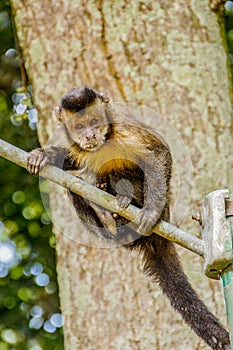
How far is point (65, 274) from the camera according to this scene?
5.02m

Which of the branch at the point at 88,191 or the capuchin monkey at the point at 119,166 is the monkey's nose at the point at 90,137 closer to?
the capuchin monkey at the point at 119,166

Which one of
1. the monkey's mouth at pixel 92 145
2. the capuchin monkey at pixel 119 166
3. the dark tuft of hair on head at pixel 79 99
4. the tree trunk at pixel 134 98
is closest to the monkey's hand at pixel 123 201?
the capuchin monkey at pixel 119 166

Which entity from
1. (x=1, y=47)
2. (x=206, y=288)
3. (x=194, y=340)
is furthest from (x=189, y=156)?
(x=1, y=47)

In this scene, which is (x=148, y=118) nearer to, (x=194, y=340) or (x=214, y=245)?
(x=194, y=340)

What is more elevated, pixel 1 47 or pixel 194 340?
pixel 1 47

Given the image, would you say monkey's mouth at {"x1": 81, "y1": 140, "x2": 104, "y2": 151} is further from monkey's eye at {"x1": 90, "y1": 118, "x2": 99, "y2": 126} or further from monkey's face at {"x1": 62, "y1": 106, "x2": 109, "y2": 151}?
monkey's eye at {"x1": 90, "y1": 118, "x2": 99, "y2": 126}

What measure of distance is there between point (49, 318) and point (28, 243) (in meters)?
0.72

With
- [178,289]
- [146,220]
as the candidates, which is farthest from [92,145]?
[178,289]

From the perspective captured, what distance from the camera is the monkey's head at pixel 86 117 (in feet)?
13.1

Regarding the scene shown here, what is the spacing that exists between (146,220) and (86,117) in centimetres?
79

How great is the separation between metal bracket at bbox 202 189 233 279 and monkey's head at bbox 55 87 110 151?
50.3 inches

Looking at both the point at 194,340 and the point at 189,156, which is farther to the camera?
the point at 189,156

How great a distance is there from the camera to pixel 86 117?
4.09m

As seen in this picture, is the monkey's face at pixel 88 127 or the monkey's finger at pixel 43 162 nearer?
the monkey's finger at pixel 43 162
